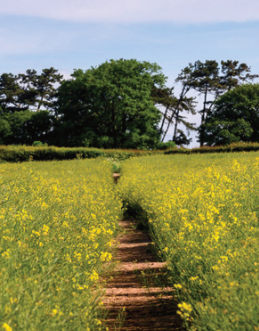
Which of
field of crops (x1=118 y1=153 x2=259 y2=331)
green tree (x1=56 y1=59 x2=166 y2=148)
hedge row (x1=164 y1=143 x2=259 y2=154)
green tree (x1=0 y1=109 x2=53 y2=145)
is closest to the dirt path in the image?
field of crops (x1=118 y1=153 x2=259 y2=331)

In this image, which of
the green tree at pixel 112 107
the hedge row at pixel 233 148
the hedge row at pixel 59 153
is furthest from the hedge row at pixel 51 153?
the green tree at pixel 112 107

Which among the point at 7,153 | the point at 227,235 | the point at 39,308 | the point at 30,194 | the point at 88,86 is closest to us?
the point at 39,308

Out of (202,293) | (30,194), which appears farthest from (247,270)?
(30,194)

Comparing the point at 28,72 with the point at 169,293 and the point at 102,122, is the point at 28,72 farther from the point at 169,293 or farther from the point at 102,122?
the point at 169,293

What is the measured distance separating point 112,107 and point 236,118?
1450 cm

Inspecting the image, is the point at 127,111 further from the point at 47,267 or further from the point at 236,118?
the point at 47,267

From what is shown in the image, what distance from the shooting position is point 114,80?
40438mm

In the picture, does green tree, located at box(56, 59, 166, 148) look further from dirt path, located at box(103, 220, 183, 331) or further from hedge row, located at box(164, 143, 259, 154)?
dirt path, located at box(103, 220, 183, 331)

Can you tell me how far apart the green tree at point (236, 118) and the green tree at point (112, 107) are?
6.57m

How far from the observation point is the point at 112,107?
40500 millimetres

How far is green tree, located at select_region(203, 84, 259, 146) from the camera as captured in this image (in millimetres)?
41250

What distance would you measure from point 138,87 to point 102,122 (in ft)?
18.1

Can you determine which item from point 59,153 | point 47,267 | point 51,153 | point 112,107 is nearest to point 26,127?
point 112,107

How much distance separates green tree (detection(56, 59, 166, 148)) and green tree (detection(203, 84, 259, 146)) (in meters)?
6.57
